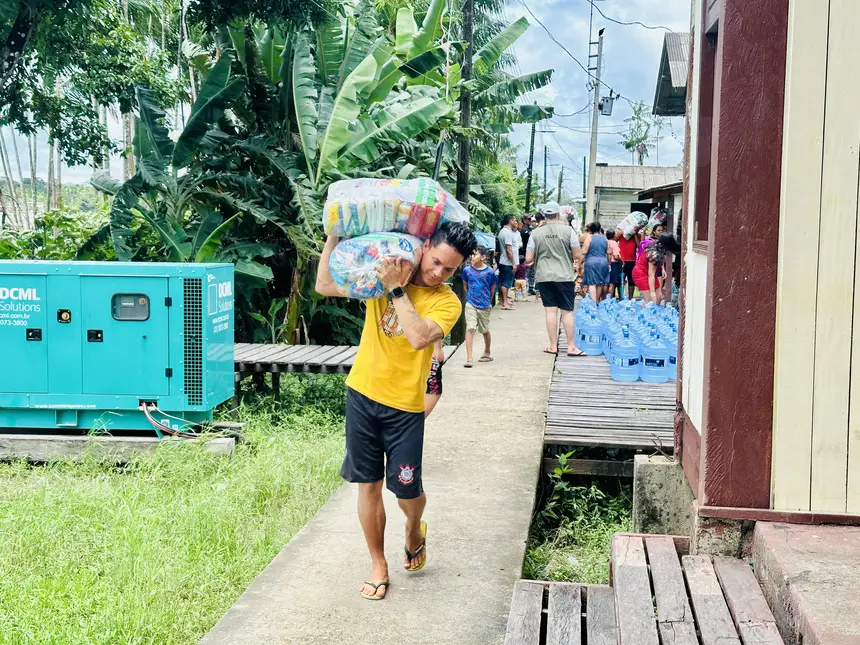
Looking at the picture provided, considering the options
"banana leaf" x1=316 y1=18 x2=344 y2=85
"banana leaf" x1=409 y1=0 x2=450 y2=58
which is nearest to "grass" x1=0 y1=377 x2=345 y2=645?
"banana leaf" x1=316 y1=18 x2=344 y2=85

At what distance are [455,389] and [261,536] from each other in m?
4.05

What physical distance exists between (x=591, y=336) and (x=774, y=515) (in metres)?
7.52

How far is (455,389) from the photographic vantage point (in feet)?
29.8

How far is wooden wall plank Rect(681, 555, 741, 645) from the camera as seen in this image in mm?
2982

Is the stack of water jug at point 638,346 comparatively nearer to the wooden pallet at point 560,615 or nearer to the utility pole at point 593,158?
the wooden pallet at point 560,615

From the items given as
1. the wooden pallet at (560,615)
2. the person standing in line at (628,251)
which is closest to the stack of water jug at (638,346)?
the wooden pallet at (560,615)

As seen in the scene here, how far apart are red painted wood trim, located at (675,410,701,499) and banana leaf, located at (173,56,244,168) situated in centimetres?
772

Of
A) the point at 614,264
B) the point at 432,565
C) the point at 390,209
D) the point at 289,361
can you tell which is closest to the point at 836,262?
the point at 390,209

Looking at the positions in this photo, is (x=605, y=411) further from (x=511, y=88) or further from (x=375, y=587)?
(x=511, y=88)

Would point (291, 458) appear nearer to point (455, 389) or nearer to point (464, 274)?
point (455, 389)

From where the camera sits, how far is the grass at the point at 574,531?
17.4 feet

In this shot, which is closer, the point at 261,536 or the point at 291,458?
the point at 261,536

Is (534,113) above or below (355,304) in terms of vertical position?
above

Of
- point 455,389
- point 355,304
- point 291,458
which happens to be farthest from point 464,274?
point 291,458
